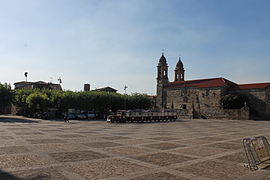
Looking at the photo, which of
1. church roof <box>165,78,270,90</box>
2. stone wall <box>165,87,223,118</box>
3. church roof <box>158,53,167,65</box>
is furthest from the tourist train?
church roof <box>158,53,167,65</box>

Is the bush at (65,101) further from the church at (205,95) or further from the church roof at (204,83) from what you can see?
the church roof at (204,83)

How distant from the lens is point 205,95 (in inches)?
2242

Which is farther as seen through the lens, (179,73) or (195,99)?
(179,73)

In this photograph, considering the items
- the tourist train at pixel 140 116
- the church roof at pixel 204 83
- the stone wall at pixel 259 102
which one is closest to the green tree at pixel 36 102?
the tourist train at pixel 140 116

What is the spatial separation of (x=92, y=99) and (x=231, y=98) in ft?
97.3

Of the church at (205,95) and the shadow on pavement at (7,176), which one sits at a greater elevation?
the church at (205,95)

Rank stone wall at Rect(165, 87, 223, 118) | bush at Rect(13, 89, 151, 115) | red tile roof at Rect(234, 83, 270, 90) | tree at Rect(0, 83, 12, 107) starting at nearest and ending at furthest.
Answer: tree at Rect(0, 83, 12, 107)
bush at Rect(13, 89, 151, 115)
red tile roof at Rect(234, 83, 270, 90)
stone wall at Rect(165, 87, 223, 118)

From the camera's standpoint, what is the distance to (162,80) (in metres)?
66.8

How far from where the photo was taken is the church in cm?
4853

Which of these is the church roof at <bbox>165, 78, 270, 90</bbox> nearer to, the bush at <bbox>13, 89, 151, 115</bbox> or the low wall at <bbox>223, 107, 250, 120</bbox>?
the low wall at <bbox>223, 107, 250, 120</bbox>

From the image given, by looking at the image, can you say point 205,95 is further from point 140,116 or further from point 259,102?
point 140,116

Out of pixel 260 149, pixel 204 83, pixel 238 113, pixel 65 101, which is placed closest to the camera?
pixel 260 149

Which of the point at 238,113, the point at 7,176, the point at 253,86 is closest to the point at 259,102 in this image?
the point at 253,86

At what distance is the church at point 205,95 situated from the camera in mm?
48531
